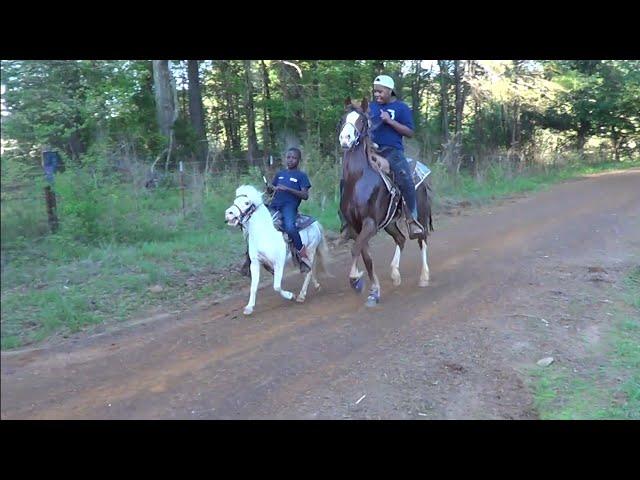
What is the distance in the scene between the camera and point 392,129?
8602mm

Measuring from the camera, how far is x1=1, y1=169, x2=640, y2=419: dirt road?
468 centimetres

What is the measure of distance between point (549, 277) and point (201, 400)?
6.86 meters

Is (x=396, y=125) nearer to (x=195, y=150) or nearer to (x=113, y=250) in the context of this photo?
(x=113, y=250)

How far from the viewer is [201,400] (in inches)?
201

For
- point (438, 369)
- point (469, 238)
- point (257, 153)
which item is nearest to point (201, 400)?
point (438, 369)

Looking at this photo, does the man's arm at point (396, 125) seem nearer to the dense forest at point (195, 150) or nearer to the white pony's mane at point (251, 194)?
the white pony's mane at point (251, 194)

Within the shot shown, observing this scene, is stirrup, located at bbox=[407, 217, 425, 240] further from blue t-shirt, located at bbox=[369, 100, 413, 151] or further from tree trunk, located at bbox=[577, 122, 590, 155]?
tree trunk, located at bbox=[577, 122, 590, 155]

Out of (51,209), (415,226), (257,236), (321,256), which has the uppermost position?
(51,209)

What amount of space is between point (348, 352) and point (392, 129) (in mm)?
3682

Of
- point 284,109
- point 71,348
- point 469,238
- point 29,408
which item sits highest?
point 284,109

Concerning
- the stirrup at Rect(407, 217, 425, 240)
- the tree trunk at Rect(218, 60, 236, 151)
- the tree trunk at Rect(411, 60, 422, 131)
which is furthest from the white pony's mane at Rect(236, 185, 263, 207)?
the tree trunk at Rect(411, 60, 422, 131)

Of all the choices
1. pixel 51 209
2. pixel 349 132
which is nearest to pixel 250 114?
pixel 349 132

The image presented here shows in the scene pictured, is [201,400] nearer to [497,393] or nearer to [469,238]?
[497,393]

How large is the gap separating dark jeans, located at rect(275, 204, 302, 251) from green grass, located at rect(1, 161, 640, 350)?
1.73 m
